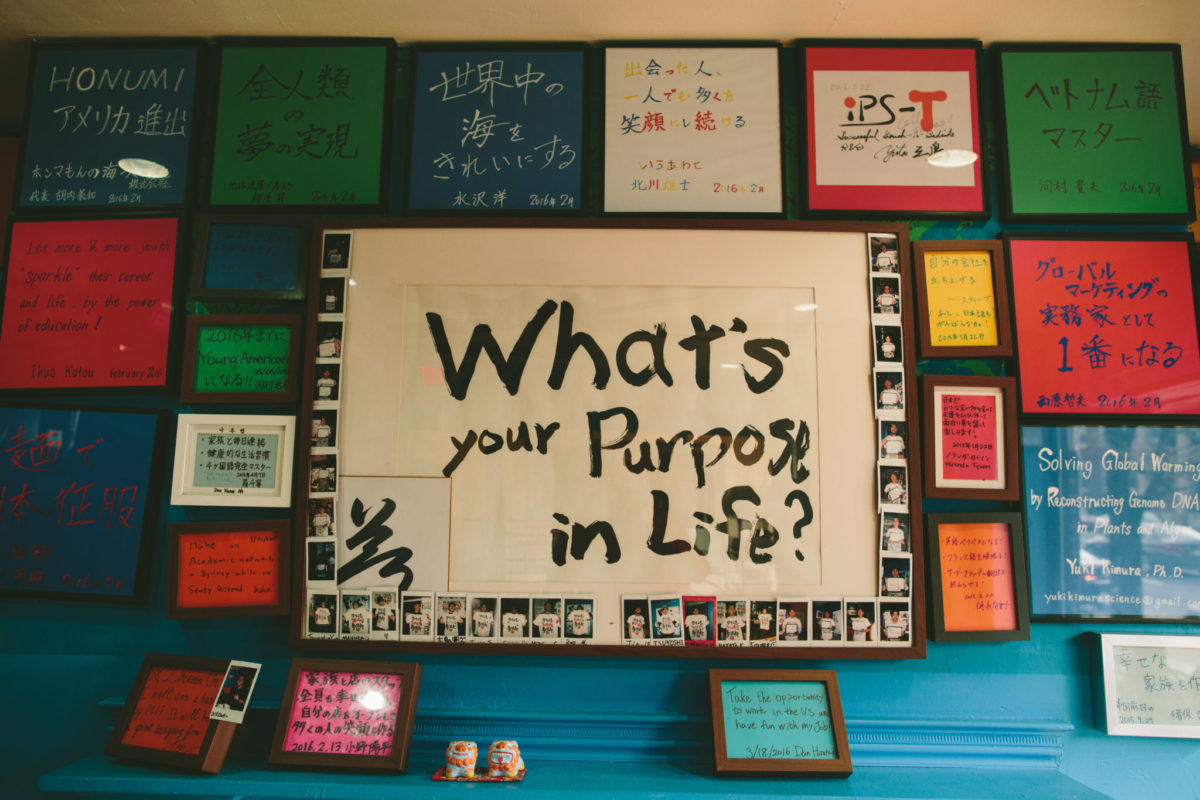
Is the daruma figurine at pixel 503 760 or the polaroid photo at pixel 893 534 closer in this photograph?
the daruma figurine at pixel 503 760

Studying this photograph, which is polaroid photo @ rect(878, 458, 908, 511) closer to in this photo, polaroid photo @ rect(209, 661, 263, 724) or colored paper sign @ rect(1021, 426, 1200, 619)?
colored paper sign @ rect(1021, 426, 1200, 619)

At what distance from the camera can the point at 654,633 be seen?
1.68 metres

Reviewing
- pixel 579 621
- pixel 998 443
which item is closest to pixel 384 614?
pixel 579 621

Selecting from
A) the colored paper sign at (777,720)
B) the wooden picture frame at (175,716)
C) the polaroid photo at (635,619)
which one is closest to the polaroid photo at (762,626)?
the colored paper sign at (777,720)

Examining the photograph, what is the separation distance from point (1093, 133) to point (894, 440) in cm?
115

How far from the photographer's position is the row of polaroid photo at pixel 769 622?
5.52ft

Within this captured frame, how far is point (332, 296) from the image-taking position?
5.92ft

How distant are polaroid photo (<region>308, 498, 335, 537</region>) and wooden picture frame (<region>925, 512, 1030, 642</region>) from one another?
167 centimetres

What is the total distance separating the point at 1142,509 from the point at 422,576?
2044mm

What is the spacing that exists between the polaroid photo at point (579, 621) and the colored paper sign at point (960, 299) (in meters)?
1.23

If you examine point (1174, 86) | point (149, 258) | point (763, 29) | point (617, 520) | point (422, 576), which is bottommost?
point (422, 576)

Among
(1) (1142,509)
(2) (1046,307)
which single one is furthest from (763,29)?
(1) (1142,509)

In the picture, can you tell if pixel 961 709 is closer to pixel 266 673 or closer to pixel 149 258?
pixel 266 673

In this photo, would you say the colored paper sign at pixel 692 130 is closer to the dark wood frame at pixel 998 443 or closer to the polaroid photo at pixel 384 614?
the dark wood frame at pixel 998 443
